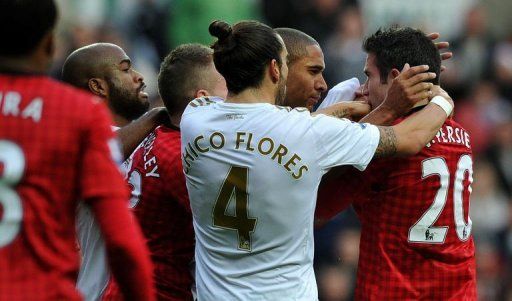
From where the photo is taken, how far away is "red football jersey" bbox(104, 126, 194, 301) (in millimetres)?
5980

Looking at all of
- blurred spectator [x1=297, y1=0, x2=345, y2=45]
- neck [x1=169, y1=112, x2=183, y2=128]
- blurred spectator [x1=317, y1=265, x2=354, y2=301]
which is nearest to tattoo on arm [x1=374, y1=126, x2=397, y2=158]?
neck [x1=169, y1=112, x2=183, y2=128]

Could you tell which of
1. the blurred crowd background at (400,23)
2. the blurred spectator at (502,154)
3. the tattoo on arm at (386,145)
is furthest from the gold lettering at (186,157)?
the blurred spectator at (502,154)

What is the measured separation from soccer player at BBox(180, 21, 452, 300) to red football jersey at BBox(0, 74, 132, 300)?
4.04 feet

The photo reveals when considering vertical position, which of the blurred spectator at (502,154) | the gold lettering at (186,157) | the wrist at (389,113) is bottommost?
the gold lettering at (186,157)

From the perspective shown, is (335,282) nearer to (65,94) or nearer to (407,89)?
(407,89)

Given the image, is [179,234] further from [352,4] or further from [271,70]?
[352,4]

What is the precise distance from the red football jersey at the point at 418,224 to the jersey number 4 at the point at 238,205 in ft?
2.63

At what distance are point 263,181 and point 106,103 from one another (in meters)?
1.69

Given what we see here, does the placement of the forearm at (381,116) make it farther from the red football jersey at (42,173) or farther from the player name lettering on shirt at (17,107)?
the player name lettering on shirt at (17,107)

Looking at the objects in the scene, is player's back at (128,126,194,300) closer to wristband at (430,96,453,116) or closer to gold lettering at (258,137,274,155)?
gold lettering at (258,137,274,155)

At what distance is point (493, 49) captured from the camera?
1474cm

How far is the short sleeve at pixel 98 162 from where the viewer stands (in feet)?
12.9

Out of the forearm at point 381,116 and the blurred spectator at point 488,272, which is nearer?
the forearm at point 381,116

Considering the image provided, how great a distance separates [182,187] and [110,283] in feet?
2.67
